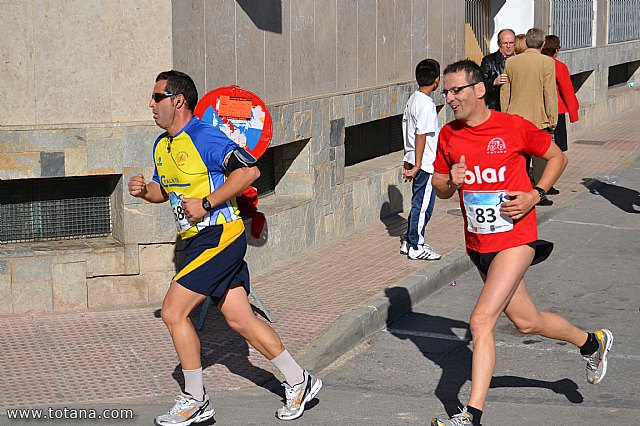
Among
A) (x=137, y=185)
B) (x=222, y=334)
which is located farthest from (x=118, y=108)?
(x=137, y=185)

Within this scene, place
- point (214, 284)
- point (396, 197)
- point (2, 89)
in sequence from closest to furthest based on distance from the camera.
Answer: point (214, 284) < point (2, 89) < point (396, 197)

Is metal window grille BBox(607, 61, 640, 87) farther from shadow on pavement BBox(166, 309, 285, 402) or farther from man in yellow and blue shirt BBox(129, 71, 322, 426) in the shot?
man in yellow and blue shirt BBox(129, 71, 322, 426)

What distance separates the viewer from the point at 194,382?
602 centimetres

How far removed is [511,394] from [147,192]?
8.20ft

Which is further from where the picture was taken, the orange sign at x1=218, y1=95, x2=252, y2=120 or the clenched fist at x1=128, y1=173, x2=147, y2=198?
the orange sign at x1=218, y1=95, x2=252, y2=120

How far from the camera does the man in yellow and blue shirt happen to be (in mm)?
5918

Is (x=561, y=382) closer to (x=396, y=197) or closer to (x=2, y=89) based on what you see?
(x=2, y=89)

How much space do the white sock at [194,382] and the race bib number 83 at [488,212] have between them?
5.63ft

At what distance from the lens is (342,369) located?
24.1 ft

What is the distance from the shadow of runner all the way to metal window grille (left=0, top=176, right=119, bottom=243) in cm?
237

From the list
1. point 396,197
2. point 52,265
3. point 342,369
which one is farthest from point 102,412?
point 396,197

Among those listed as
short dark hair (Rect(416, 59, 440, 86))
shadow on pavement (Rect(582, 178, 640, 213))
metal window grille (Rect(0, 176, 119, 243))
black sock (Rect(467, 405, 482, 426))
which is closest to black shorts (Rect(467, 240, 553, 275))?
black sock (Rect(467, 405, 482, 426))

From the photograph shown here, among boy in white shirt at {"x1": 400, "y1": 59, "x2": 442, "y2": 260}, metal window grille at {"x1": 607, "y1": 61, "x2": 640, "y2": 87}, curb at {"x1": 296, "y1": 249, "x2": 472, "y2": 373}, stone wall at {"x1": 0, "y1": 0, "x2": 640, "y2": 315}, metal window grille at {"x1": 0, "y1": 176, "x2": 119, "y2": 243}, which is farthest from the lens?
metal window grille at {"x1": 607, "y1": 61, "x2": 640, "y2": 87}

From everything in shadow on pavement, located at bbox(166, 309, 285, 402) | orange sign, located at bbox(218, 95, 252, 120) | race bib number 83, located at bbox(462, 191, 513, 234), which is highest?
orange sign, located at bbox(218, 95, 252, 120)
